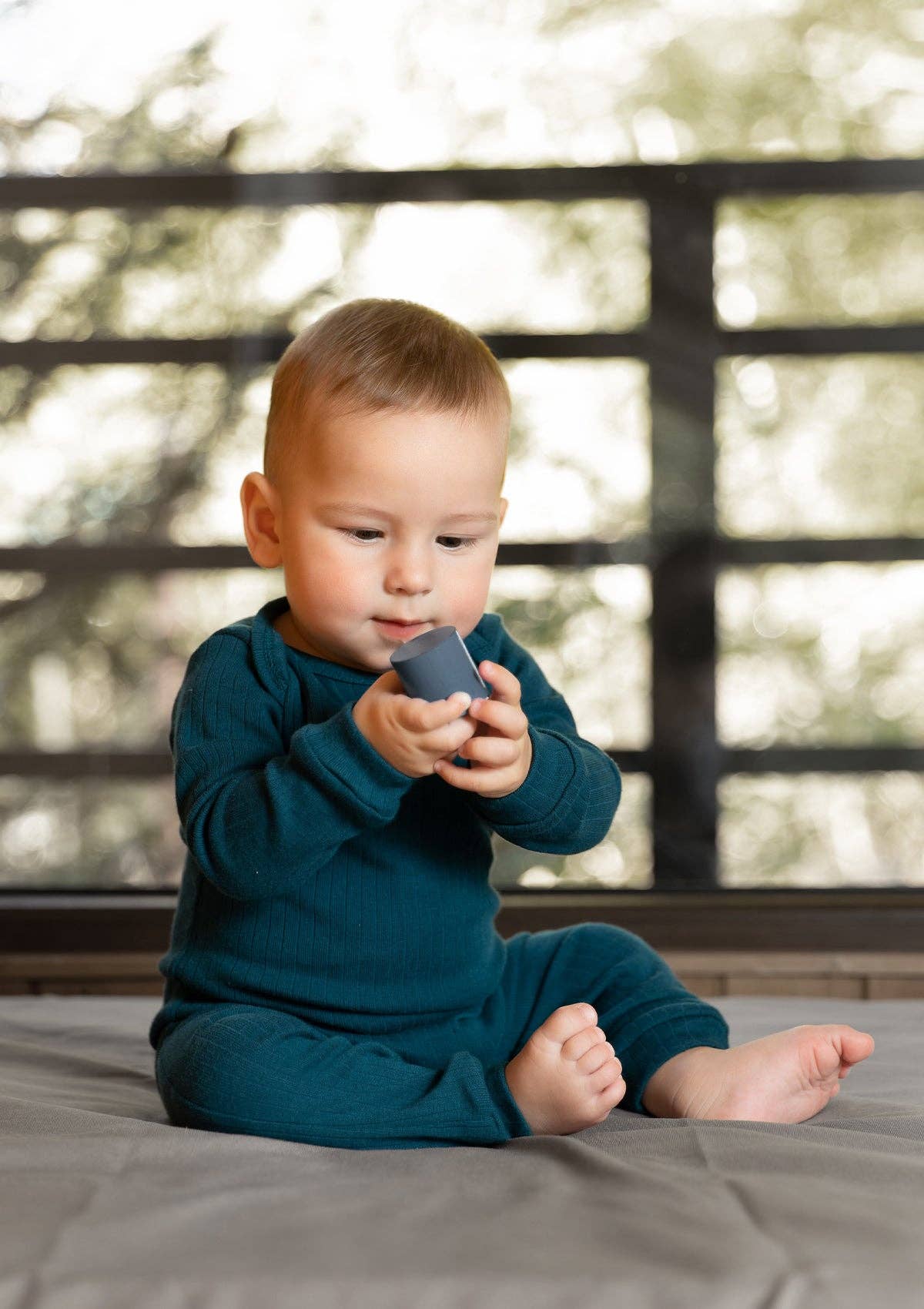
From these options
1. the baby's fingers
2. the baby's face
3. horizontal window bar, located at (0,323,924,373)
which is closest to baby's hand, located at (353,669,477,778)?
the baby's fingers

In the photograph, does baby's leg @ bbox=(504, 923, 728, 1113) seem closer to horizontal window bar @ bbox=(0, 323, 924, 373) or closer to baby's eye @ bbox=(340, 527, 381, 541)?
baby's eye @ bbox=(340, 527, 381, 541)

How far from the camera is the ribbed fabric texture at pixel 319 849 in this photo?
0.99 metres

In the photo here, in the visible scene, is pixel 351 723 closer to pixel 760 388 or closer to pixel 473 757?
pixel 473 757

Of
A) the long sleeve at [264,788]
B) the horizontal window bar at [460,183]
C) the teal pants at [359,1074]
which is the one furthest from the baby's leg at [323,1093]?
the horizontal window bar at [460,183]

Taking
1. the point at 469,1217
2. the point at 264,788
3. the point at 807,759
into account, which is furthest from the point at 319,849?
the point at 807,759

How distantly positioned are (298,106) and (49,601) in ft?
2.45

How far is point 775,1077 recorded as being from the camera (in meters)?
1.03

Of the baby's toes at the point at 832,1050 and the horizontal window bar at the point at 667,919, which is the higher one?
the baby's toes at the point at 832,1050

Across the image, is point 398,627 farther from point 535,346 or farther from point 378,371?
point 535,346

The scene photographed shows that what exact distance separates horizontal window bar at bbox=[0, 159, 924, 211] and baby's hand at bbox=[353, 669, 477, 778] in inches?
41.9

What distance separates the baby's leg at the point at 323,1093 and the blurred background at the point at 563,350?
2.79 feet

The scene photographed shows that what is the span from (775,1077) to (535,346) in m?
1.09

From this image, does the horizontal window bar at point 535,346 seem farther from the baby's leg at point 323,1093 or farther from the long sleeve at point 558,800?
the baby's leg at point 323,1093

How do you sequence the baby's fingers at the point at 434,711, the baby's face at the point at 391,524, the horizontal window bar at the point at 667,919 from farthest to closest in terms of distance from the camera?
1. the horizontal window bar at the point at 667,919
2. the baby's face at the point at 391,524
3. the baby's fingers at the point at 434,711
